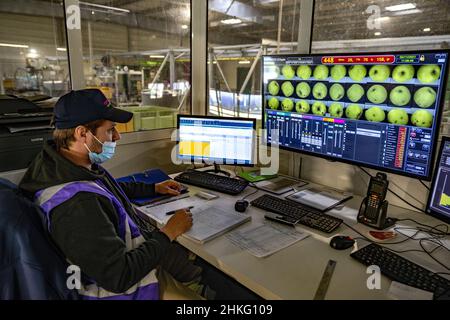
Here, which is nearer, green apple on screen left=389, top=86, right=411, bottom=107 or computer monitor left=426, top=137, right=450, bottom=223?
computer monitor left=426, top=137, right=450, bottom=223

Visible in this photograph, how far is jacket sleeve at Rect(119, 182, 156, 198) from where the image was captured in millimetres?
1681

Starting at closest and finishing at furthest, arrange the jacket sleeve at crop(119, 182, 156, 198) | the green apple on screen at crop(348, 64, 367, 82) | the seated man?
the seated man
the green apple on screen at crop(348, 64, 367, 82)
the jacket sleeve at crop(119, 182, 156, 198)

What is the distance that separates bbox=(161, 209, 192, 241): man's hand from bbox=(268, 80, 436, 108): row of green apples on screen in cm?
94

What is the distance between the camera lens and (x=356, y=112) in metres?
1.51

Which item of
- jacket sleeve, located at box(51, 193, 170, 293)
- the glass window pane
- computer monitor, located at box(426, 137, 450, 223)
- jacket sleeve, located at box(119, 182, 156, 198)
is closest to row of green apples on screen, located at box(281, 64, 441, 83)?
computer monitor, located at box(426, 137, 450, 223)

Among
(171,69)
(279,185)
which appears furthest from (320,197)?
(171,69)

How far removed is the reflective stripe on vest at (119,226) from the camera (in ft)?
3.22

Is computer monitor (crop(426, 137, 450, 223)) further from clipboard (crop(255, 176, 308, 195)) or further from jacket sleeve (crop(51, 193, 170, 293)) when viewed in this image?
jacket sleeve (crop(51, 193, 170, 293))

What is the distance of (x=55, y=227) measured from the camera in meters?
0.94

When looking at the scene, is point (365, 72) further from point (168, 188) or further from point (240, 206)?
point (168, 188)

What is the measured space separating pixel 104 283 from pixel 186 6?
2.20m

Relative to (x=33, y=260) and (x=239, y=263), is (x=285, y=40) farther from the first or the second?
(x=33, y=260)

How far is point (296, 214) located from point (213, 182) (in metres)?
0.62

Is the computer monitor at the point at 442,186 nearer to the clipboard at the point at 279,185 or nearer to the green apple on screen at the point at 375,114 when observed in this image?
the green apple on screen at the point at 375,114
